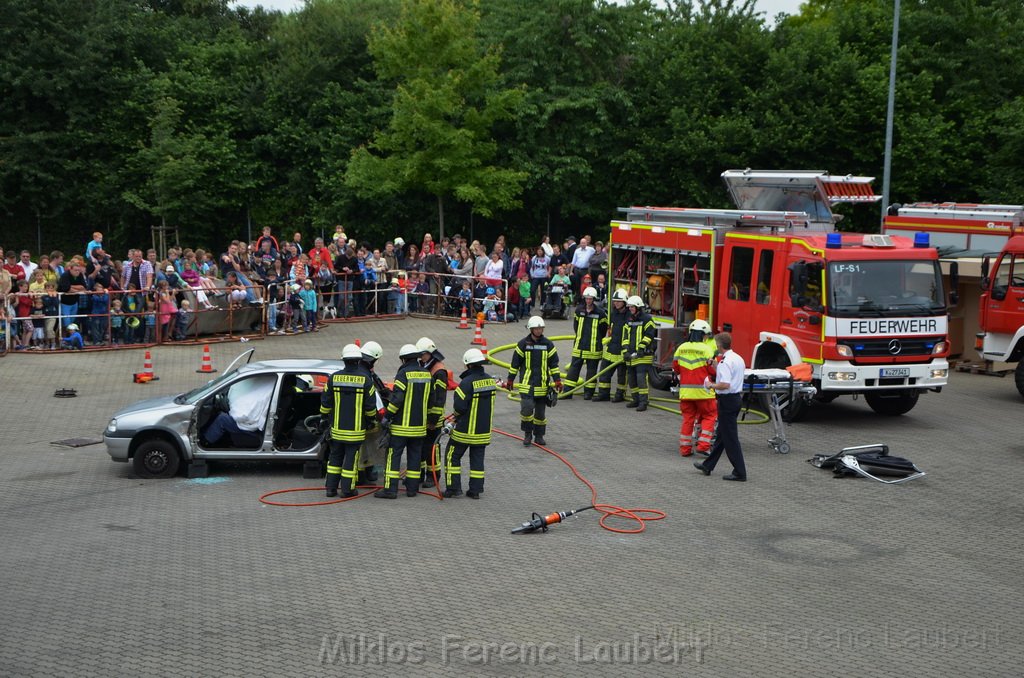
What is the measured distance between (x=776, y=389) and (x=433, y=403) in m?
4.78

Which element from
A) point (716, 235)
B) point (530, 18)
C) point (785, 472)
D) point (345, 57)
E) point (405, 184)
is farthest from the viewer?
point (345, 57)

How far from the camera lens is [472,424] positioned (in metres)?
12.3

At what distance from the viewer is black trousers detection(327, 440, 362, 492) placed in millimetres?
12203

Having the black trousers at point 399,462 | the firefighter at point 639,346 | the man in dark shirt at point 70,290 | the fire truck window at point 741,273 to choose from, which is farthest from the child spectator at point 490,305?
the black trousers at point 399,462

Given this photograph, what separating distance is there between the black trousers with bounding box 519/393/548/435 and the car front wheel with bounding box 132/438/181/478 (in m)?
4.26

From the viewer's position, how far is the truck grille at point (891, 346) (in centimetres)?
1577

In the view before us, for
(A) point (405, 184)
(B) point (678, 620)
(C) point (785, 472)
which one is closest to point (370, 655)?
(B) point (678, 620)

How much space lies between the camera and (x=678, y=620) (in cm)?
885

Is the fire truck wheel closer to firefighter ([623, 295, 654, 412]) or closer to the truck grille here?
the truck grille

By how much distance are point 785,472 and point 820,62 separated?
23029mm

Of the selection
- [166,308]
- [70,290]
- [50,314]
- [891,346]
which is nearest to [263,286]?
[166,308]

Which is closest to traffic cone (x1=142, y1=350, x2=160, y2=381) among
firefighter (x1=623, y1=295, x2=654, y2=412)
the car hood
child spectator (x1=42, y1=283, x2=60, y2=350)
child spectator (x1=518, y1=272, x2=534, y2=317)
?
child spectator (x1=42, y1=283, x2=60, y2=350)

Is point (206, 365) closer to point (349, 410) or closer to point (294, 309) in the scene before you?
point (294, 309)

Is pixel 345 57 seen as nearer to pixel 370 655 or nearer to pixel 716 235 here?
pixel 716 235
